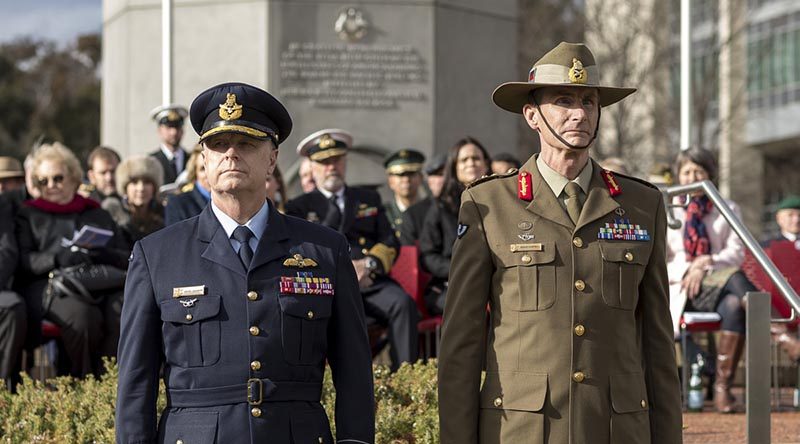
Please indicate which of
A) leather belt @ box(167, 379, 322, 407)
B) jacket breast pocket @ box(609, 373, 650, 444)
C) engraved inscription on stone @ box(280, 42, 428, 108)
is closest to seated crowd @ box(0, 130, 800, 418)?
engraved inscription on stone @ box(280, 42, 428, 108)

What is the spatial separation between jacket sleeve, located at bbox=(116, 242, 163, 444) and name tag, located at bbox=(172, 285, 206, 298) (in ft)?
0.28

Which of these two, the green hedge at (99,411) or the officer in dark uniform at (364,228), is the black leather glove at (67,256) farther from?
the green hedge at (99,411)

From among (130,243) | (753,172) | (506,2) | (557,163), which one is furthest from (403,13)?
(753,172)

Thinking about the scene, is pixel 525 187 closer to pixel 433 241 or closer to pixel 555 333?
pixel 555 333

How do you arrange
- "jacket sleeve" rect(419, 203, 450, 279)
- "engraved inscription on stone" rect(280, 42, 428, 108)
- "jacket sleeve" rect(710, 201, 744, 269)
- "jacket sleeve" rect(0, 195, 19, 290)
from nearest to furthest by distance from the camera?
"jacket sleeve" rect(0, 195, 19, 290)
"jacket sleeve" rect(419, 203, 450, 279)
"jacket sleeve" rect(710, 201, 744, 269)
"engraved inscription on stone" rect(280, 42, 428, 108)

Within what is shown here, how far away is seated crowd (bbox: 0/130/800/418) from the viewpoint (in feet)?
31.6

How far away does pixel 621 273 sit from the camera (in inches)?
193

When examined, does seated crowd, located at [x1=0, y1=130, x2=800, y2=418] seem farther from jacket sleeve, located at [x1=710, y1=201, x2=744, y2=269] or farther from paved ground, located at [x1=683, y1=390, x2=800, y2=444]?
paved ground, located at [x1=683, y1=390, x2=800, y2=444]

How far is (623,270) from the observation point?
491cm

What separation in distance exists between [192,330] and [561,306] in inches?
48.4

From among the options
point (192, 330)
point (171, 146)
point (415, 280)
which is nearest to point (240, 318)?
point (192, 330)

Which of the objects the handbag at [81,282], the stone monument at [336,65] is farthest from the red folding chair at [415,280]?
the stone monument at [336,65]

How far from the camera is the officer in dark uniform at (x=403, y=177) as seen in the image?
11805 mm

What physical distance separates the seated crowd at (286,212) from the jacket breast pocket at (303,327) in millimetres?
4672
